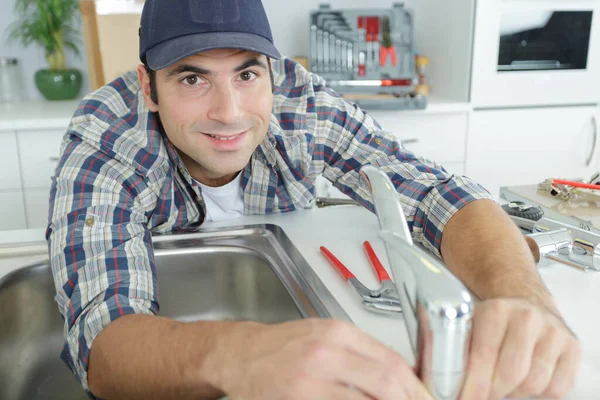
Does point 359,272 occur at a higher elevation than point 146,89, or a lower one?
lower

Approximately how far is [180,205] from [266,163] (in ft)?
0.64

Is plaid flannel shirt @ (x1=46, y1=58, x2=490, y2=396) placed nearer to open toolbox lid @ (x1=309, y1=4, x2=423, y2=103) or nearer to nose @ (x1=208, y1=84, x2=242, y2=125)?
nose @ (x1=208, y1=84, x2=242, y2=125)

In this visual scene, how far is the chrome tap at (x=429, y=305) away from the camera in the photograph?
43 cm

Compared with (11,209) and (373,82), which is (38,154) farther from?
(373,82)

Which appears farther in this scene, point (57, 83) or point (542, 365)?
point (57, 83)

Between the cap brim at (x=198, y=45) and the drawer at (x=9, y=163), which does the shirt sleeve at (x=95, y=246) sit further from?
the drawer at (x=9, y=163)

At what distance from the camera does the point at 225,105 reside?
0.98m

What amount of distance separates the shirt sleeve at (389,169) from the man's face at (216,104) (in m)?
0.19

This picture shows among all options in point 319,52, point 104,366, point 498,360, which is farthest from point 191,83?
point 319,52

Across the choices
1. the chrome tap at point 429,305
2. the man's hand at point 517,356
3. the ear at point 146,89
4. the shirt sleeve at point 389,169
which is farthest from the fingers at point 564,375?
the ear at point 146,89

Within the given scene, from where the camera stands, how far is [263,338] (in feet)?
1.90

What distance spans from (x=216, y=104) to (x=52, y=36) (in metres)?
1.89

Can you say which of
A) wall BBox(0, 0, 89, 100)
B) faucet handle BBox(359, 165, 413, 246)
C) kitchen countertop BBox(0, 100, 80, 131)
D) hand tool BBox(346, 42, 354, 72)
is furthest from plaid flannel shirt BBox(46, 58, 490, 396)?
wall BBox(0, 0, 89, 100)

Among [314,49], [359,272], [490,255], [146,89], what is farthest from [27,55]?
[490,255]
